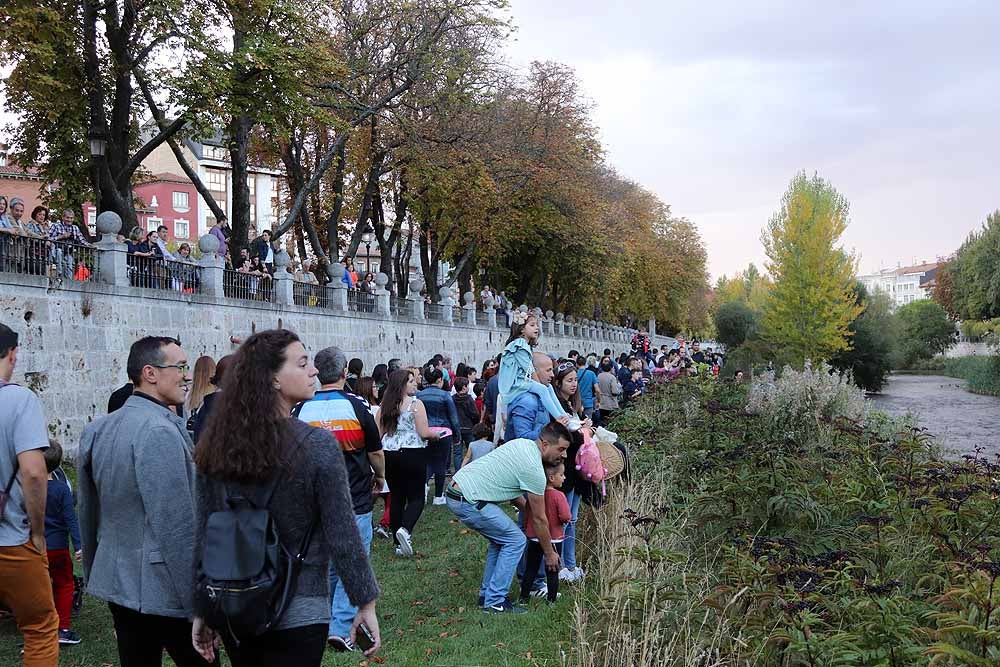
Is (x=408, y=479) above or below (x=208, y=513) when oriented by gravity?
below

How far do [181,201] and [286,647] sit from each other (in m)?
82.5

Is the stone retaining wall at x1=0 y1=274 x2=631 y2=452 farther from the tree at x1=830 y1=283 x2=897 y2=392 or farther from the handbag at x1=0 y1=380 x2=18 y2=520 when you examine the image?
the tree at x1=830 y1=283 x2=897 y2=392

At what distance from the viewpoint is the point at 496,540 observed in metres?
7.02

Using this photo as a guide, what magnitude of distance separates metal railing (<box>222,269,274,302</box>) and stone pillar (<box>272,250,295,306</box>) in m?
0.31

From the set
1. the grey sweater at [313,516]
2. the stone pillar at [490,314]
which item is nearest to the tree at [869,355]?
the stone pillar at [490,314]

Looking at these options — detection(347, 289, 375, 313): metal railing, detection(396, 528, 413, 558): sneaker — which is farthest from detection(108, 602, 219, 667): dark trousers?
detection(347, 289, 375, 313): metal railing

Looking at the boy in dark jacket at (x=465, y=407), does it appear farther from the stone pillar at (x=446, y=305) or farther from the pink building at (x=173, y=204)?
the pink building at (x=173, y=204)

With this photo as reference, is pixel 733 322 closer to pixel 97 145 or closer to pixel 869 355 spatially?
pixel 869 355

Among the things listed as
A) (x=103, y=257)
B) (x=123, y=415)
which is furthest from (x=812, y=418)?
(x=103, y=257)

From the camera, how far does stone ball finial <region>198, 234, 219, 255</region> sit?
19.3 m

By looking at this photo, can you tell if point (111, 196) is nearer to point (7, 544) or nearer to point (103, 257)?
point (103, 257)

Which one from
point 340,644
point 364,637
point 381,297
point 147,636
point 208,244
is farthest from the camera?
point 381,297

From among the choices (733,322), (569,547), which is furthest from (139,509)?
(733,322)

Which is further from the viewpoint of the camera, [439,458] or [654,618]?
[439,458]
